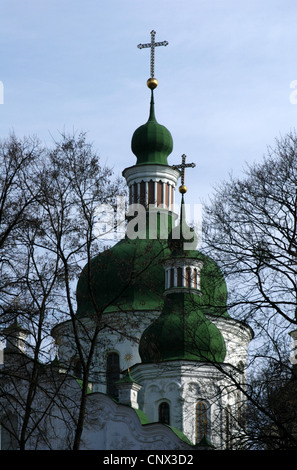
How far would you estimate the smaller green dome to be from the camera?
54.7 m

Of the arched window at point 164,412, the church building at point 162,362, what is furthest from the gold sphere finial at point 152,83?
the arched window at point 164,412

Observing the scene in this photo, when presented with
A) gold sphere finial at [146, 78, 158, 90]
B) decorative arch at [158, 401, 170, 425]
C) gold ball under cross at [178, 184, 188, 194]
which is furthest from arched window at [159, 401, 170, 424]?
gold sphere finial at [146, 78, 158, 90]

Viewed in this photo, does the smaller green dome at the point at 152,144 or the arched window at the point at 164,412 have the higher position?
the smaller green dome at the point at 152,144

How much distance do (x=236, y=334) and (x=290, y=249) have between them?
25834 mm

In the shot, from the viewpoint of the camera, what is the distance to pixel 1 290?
19.8 meters

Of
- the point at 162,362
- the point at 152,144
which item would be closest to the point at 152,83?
the point at 152,144

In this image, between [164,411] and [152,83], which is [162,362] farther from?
[152,83]

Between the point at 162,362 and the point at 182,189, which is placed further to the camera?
the point at 182,189

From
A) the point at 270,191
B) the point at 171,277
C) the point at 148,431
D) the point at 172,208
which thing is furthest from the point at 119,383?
the point at 270,191

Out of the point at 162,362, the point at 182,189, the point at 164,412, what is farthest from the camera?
the point at 182,189

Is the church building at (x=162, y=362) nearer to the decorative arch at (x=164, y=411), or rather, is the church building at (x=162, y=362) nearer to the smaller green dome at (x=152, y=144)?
the decorative arch at (x=164, y=411)

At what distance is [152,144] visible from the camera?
180 ft

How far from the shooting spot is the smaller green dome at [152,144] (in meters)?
54.7

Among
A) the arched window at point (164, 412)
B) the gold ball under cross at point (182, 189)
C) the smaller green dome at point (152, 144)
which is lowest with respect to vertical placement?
the arched window at point (164, 412)
